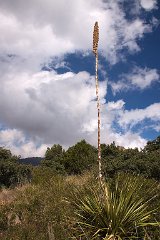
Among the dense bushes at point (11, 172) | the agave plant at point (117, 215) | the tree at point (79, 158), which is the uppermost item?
the tree at point (79, 158)

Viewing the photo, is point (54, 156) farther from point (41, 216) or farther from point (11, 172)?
point (41, 216)

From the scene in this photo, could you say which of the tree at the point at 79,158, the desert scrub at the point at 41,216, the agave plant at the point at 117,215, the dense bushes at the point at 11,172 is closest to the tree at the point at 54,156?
the tree at the point at 79,158

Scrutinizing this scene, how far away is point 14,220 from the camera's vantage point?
Result: 14.2 metres

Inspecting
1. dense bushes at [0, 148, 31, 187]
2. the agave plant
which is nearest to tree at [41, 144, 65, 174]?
dense bushes at [0, 148, 31, 187]

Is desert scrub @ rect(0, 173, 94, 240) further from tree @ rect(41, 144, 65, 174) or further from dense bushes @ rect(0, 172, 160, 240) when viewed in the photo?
tree @ rect(41, 144, 65, 174)

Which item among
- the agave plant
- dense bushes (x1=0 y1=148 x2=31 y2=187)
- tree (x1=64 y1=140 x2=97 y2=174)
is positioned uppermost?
tree (x1=64 y1=140 x2=97 y2=174)

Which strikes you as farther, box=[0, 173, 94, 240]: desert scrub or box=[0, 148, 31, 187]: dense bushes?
box=[0, 148, 31, 187]: dense bushes

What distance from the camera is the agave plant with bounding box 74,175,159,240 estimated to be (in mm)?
10320

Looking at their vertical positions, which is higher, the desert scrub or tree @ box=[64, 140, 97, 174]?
tree @ box=[64, 140, 97, 174]

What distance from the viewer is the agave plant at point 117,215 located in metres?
10.3

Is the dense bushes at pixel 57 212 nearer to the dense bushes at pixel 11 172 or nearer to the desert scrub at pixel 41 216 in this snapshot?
the desert scrub at pixel 41 216

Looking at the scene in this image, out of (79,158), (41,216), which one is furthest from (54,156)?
(41,216)

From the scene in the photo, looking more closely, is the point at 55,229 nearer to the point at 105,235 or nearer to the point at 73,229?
the point at 73,229

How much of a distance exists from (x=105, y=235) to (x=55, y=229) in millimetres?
1880
